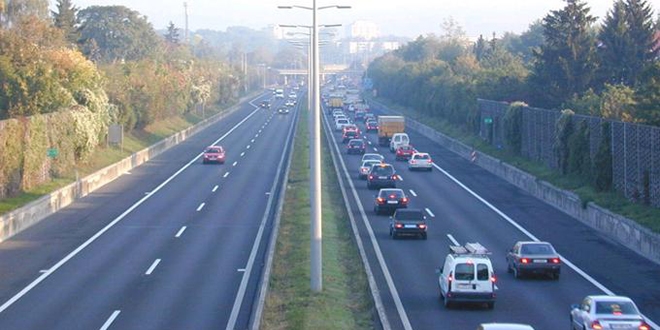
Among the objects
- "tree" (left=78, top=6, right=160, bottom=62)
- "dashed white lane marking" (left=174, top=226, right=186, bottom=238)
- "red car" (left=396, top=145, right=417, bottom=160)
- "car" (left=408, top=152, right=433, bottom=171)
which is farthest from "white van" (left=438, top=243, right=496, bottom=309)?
"tree" (left=78, top=6, right=160, bottom=62)

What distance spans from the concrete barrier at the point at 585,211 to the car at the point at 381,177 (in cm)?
727

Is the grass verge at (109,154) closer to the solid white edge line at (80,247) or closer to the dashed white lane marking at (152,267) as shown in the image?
the solid white edge line at (80,247)

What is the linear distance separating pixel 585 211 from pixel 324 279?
750 inches

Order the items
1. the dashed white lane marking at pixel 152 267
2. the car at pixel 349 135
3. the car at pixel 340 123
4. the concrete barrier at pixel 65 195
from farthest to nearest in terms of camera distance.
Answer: the car at pixel 340 123 < the car at pixel 349 135 < the concrete barrier at pixel 65 195 < the dashed white lane marking at pixel 152 267

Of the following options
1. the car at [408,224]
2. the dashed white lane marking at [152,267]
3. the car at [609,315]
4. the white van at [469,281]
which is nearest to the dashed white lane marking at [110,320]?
the dashed white lane marking at [152,267]

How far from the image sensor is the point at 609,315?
75.4 ft

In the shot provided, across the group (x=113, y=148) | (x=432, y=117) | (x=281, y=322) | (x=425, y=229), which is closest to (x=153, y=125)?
(x=113, y=148)

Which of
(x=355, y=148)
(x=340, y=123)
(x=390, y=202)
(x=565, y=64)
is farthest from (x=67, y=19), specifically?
(x=390, y=202)

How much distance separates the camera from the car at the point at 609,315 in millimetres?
22766

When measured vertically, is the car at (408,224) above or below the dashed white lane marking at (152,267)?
above

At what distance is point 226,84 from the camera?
177 meters

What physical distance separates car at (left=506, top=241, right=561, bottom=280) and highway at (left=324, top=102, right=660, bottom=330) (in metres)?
0.31

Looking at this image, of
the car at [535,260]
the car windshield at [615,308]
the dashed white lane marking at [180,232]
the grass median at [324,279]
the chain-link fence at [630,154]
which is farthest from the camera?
the chain-link fence at [630,154]

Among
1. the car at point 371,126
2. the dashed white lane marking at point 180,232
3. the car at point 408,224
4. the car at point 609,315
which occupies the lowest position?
the car at point 371,126
